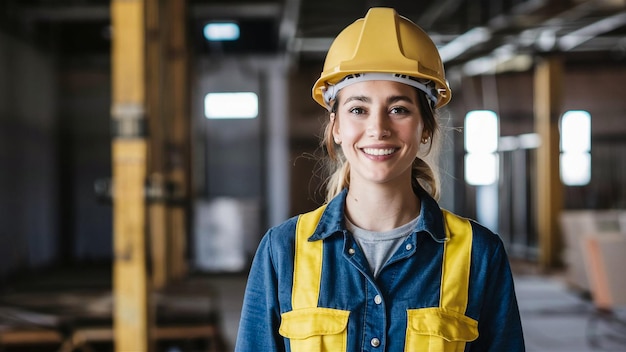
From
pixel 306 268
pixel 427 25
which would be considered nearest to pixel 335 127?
pixel 306 268

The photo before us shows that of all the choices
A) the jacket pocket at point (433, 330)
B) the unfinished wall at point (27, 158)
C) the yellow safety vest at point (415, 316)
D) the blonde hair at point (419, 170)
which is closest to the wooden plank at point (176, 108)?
the unfinished wall at point (27, 158)

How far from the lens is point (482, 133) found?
52.4 feet

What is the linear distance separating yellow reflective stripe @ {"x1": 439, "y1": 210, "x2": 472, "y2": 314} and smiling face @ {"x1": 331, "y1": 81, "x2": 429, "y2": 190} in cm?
18

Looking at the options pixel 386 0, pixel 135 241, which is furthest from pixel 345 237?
pixel 386 0

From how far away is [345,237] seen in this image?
5.08 ft

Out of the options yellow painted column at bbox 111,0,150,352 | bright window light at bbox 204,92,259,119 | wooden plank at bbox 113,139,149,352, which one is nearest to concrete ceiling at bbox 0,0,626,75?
bright window light at bbox 204,92,259,119

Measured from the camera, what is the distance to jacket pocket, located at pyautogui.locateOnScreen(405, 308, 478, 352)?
147 centimetres

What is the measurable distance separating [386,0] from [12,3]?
21.1 feet

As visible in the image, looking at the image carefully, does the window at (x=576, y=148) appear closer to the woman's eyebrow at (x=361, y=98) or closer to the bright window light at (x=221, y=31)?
the bright window light at (x=221, y=31)

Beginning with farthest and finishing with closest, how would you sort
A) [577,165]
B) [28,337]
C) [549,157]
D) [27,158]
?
[577,165] < [549,157] < [27,158] < [28,337]

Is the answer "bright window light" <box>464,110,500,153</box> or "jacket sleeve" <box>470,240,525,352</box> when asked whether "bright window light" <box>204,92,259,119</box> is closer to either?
"bright window light" <box>464,110,500,153</box>

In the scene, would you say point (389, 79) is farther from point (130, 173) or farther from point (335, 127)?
point (130, 173)

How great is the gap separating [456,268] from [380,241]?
0.55ft

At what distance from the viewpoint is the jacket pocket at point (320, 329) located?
1.49 m
